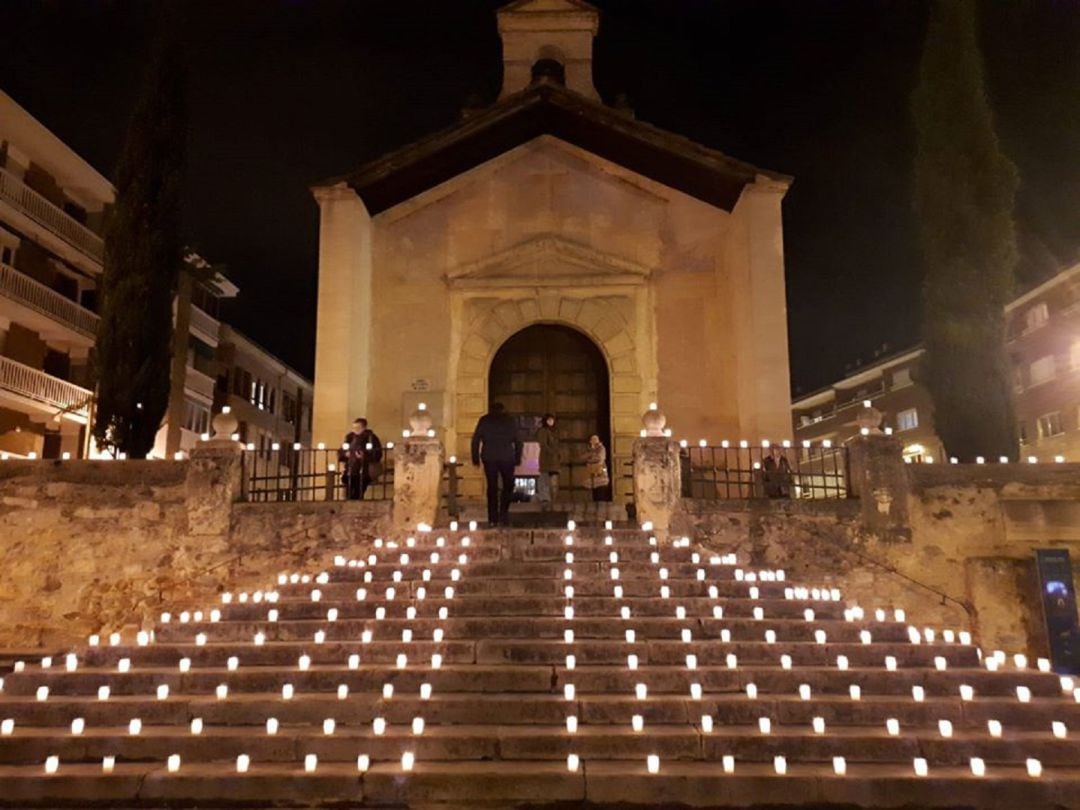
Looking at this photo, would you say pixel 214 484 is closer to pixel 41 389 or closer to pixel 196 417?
pixel 41 389

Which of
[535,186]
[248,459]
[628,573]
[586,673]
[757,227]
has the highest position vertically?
[535,186]

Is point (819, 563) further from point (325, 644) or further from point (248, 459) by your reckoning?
point (248, 459)

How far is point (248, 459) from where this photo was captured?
1177 cm

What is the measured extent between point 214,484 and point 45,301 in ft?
53.6

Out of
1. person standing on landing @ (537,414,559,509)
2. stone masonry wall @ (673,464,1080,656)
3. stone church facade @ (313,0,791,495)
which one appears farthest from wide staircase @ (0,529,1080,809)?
stone church facade @ (313,0,791,495)

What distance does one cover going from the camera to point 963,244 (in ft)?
46.6

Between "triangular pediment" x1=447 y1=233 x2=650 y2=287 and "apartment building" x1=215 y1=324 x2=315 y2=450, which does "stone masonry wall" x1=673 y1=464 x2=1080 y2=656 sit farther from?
"apartment building" x1=215 y1=324 x2=315 y2=450

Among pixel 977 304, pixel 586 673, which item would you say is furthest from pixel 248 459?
pixel 977 304

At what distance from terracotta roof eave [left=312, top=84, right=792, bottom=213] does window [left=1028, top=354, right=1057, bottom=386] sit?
74.0ft

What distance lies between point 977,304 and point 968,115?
363 centimetres

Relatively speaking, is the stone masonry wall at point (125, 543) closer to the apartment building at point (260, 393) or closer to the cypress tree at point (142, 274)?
the cypress tree at point (142, 274)

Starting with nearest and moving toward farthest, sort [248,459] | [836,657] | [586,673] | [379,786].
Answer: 1. [379,786]
2. [586,673]
3. [836,657]
4. [248,459]

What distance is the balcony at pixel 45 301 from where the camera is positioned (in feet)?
72.5

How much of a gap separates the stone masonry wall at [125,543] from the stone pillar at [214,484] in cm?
4
